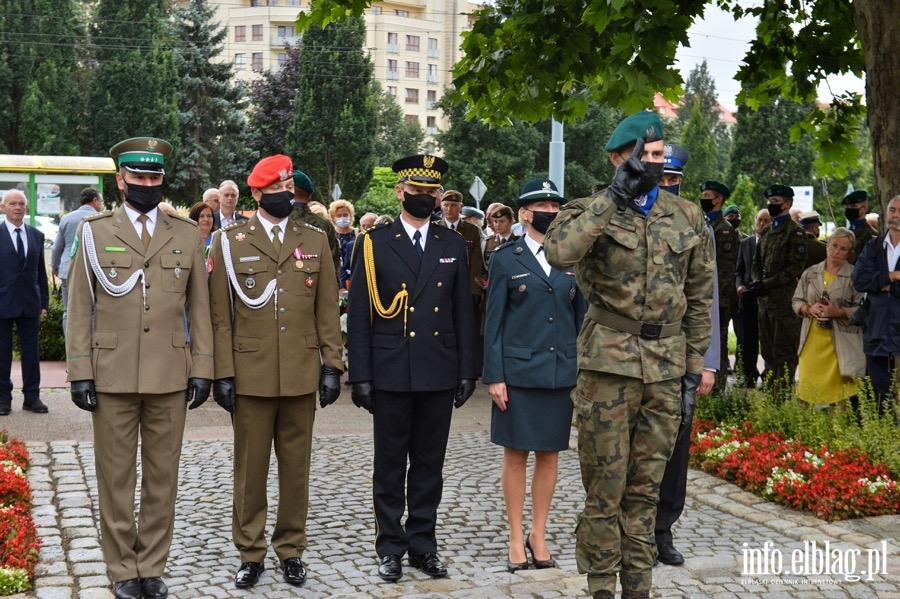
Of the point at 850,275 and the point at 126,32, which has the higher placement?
the point at 126,32

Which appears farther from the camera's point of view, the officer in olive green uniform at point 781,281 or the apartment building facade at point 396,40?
the apartment building facade at point 396,40

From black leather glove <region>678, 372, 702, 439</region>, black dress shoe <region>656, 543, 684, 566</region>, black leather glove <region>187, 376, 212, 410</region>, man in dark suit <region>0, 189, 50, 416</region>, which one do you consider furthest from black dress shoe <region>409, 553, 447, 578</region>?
man in dark suit <region>0, 189, 50, 416</region>

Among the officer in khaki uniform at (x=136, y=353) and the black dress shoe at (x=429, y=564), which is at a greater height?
the officer in khaki uniform at (x=136, y=353)

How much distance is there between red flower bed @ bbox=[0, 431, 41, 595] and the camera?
219 inches

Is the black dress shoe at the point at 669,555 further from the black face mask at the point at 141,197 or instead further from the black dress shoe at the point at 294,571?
the black face mask at the point at 141,197

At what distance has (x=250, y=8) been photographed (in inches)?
3728

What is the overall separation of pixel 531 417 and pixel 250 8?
9429 cm

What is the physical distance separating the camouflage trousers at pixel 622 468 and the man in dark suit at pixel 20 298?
25.1 ft

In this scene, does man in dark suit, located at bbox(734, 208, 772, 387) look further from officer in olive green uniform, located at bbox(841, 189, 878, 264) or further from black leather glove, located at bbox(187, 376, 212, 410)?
black leather glove, located at bbox(187, 376, 212, 410)

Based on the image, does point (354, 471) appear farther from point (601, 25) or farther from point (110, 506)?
point (601, 25)

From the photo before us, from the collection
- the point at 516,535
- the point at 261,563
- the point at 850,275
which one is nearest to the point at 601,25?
the point at 850,275

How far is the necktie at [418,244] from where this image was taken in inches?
240

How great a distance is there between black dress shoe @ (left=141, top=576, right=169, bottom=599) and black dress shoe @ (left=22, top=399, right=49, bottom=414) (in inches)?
238

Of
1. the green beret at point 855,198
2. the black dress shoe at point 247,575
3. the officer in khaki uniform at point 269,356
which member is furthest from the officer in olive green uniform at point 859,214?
the black dress shoe at point 247,575
